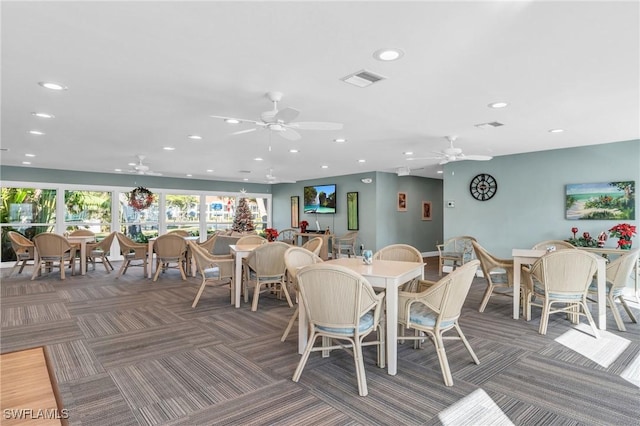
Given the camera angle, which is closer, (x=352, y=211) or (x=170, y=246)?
(x=170, y=246)

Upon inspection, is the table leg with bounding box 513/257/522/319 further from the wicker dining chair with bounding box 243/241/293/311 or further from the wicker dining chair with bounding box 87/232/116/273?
the wicker dining chair with bounding box 87/232/116/273

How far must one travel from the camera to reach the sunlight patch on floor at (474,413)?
7.31ft

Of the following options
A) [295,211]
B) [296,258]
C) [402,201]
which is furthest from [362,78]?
[295,211]

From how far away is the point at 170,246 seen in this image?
6.85m

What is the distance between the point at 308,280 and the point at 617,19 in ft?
8.17

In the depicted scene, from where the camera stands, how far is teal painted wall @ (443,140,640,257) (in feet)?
19.1

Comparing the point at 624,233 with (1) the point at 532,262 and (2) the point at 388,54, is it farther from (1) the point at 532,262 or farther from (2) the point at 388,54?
(2) the point at 388,54

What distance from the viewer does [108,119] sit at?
4434mm

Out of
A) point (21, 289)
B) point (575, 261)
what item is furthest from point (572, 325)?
point (21, 289)

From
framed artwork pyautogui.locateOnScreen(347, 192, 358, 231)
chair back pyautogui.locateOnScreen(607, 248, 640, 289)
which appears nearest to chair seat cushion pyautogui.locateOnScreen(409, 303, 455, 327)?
chair back pyautogui.locateOnScreen(607, 248, 640, 289)

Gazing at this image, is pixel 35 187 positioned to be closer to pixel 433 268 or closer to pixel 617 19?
pixel 433 268

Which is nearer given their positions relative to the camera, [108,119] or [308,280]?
[308,280]

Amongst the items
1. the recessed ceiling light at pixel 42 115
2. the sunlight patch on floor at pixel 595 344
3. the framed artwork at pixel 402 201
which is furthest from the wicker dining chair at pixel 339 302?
the framed artwork at pixel 402 201

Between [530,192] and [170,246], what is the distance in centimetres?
662
